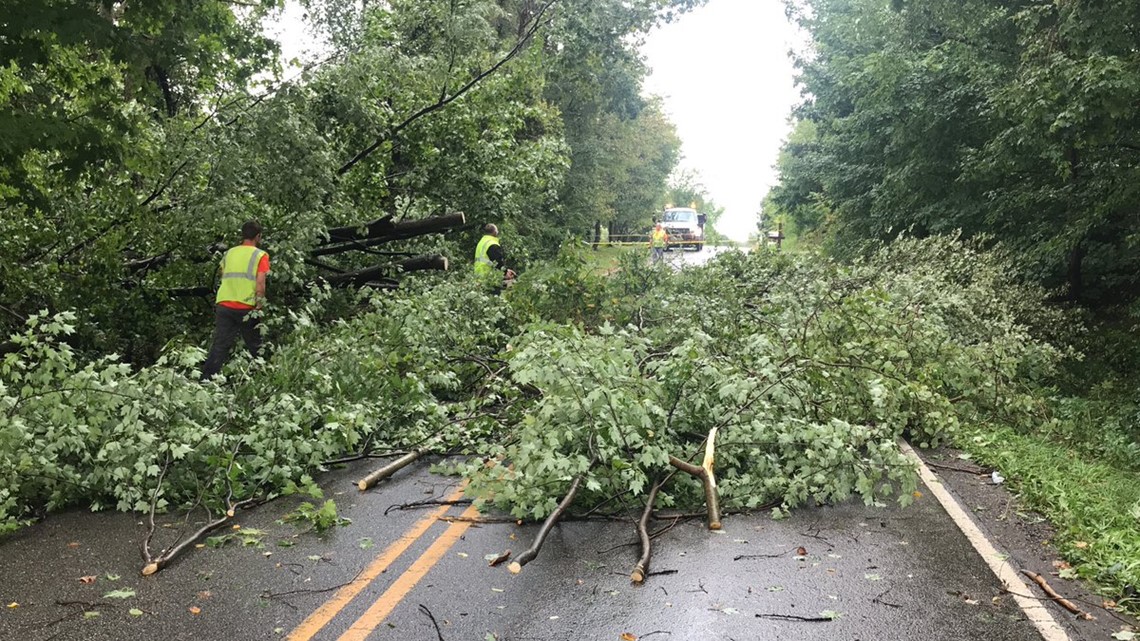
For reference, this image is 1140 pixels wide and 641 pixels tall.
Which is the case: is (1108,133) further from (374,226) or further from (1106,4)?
(374,226)

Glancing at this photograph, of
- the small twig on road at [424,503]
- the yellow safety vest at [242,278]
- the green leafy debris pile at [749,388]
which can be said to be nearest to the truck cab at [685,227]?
the green leafy debris pile at [749,388]

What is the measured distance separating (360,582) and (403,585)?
25 cm

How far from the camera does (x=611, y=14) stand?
2383cm

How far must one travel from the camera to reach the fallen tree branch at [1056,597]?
4391 millimetres

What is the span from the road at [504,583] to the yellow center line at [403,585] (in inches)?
0.5

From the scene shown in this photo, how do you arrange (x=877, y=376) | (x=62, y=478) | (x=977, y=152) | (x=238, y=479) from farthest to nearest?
(x=977, y=152) → (x=877, y=376) → (x=238, y=479) → (x=62, y=478)

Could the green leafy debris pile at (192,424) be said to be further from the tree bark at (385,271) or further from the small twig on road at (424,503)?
the tree bark at (385,271)

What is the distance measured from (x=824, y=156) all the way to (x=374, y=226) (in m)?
17.1

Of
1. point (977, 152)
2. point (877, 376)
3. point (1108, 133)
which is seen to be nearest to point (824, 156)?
point (977, 152)

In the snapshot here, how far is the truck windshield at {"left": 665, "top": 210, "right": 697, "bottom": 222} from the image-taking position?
4911 cm

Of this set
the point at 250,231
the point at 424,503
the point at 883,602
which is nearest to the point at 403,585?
the point at 424,503

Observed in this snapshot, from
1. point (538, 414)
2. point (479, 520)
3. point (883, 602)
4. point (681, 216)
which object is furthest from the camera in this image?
point (681, 216)

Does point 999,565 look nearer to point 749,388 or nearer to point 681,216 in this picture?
point 749,388

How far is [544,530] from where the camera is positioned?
5242 mm
